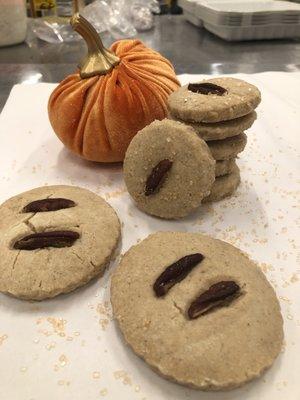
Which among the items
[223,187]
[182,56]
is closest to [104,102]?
[223,187]

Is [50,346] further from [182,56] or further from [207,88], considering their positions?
[182,56]

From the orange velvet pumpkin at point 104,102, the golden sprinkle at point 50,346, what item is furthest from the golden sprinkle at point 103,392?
the orange velvet pumpkin at point 104,102

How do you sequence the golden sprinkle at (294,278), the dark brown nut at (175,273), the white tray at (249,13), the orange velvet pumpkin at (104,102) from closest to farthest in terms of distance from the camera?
the dark brown nut at (175,273)
the golden sprinkle at (294,278)
the orange velvet pumpkin at (104,102)
the white tray at (249,13)

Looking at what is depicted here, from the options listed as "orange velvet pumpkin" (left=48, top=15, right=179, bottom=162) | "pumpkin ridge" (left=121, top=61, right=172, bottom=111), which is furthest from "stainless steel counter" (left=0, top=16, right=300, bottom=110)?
"pumpkin ridge" (left=121, top=61, right=172, bottom=111)

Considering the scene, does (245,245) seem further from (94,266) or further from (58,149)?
(58,149)

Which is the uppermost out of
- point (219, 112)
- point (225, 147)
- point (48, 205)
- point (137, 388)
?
point (219, 112)

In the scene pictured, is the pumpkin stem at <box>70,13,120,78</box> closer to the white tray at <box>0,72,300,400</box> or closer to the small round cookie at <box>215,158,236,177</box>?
the white tray at <box>0,72,300,400</box>

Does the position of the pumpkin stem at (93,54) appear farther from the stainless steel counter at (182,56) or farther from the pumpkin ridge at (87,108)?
the stainless steel counter at (182,56)
